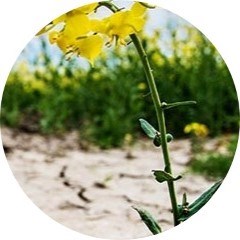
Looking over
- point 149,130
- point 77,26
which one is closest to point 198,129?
point 149,130

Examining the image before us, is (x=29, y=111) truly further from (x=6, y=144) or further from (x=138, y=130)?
(x=138, y=130)

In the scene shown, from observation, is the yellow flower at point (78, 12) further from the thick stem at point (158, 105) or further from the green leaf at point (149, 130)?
the green leaf at point (149, 130)

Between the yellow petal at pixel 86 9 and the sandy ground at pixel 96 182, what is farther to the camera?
the sandy ground at pixel 96 182

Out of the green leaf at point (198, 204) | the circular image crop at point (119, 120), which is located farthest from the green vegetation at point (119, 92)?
the green leaf at point (198, 204)

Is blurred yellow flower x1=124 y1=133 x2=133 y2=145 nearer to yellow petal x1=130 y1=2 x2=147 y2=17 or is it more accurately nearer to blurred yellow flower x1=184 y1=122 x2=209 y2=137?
blurred yellow flower x1=184 y1=122 x2=209 y2=137

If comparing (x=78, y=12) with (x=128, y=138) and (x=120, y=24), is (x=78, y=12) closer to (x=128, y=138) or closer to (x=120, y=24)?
(x=120, y=24)

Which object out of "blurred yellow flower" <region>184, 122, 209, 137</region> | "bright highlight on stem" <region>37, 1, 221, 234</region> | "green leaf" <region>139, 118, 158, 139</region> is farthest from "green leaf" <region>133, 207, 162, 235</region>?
"blurred yellow flower" <region>184, 122, 209, 137</region>
